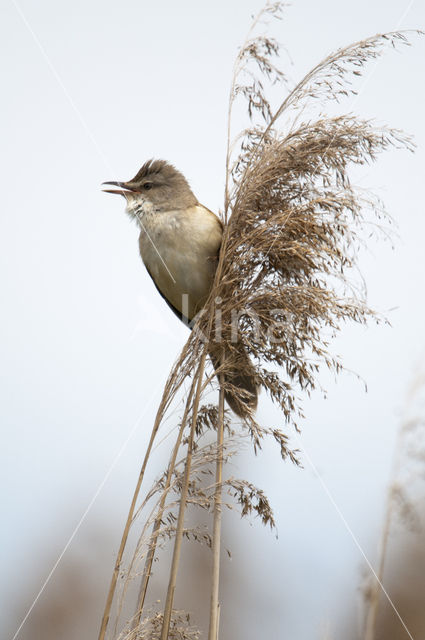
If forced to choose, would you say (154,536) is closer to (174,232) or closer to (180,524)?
(180,524)

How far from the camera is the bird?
8.53 feet

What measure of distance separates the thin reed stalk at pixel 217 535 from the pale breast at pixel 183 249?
931 mm

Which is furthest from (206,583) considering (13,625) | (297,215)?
(297,215)

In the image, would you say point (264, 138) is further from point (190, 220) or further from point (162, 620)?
point (162, 620)

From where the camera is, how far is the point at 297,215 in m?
1.88

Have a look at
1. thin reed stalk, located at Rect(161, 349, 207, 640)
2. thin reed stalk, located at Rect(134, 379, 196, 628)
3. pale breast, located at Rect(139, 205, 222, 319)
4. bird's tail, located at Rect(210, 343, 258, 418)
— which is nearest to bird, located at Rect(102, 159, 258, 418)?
pale breast, located at Rect(139, 205, 222, 319)

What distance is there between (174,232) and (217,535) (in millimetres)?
1448

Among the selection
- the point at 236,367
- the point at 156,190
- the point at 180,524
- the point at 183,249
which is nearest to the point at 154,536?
the point at 180,524

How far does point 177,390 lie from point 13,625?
8.45ft

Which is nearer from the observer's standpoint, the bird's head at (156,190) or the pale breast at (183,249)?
the pale breast at (183,249)

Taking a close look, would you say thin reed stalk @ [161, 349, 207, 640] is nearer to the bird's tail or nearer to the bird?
the bird's tail

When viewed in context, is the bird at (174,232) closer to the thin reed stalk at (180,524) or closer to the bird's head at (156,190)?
the bird's head at (156,190)

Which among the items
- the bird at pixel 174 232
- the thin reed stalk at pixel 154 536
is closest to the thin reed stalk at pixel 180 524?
the thin reed stalk at pixel 154 536

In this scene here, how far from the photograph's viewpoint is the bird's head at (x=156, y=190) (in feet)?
9.04
